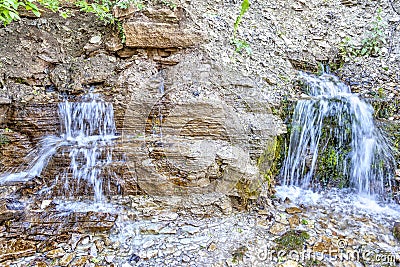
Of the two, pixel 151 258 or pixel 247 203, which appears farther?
pixel 247 203

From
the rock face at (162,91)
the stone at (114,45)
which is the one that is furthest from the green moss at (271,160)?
the stone at (114,45)

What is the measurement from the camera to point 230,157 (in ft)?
8.83

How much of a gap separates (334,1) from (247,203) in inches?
171

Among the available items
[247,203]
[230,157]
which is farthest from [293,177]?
[230,157]

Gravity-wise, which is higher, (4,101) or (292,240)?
(4,101)

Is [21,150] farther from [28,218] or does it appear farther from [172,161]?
[172,161]

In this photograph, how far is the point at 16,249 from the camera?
2.17 m

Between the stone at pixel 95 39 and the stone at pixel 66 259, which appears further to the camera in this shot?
the stone at pixel 95 39

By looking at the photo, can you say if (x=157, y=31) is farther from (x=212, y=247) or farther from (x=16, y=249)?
(x=16, y=249)

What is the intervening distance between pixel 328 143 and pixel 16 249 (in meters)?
3.42

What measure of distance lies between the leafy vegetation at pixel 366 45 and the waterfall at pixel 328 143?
1241 millimetres

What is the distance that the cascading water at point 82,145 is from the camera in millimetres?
2805

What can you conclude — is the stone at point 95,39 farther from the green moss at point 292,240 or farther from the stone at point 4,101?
the green moss at point 292,240

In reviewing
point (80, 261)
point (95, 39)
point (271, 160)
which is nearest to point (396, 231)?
→ point (271, 160)
